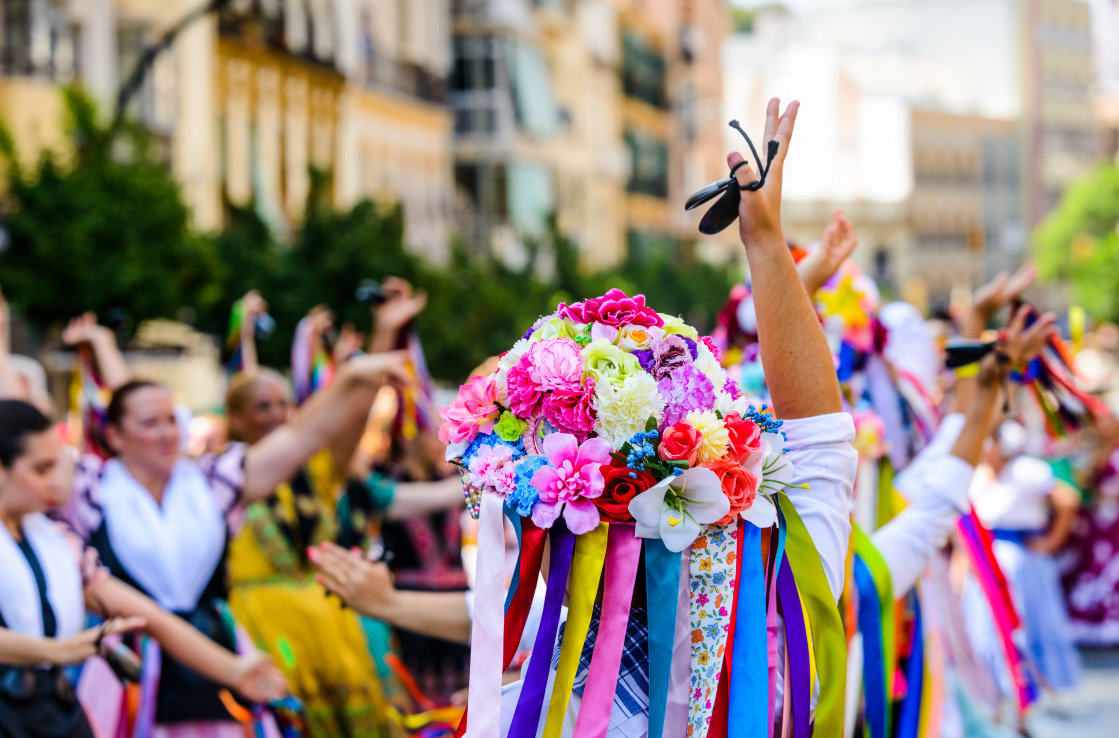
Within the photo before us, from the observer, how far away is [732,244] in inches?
2516

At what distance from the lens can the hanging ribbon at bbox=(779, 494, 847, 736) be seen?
259 cm

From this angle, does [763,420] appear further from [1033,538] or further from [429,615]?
[1033,538]

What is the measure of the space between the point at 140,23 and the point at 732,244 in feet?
148

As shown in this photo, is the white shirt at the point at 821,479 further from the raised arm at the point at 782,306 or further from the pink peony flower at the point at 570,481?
the pink peony flower at the point at 570,481

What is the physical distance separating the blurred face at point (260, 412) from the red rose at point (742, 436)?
12.3ft

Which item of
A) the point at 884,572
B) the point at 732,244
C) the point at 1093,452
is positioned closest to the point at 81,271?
the point at 1093,452

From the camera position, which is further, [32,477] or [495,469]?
[32,477]

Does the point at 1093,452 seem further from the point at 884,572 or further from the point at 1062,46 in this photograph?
the point at 1062,46

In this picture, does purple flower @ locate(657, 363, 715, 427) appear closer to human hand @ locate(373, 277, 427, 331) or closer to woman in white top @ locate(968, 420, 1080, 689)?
human hand @ locate(373, 277, 427, 331)

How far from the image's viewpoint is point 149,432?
4.57m

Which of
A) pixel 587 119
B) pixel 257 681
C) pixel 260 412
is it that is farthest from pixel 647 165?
pixel 257 681

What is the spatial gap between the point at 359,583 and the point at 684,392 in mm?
1161

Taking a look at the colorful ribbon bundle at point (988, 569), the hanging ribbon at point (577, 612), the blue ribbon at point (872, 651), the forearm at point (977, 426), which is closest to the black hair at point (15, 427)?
the hanging ribbon at point (577, 612)

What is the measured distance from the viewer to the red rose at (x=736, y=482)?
2.44 metres
